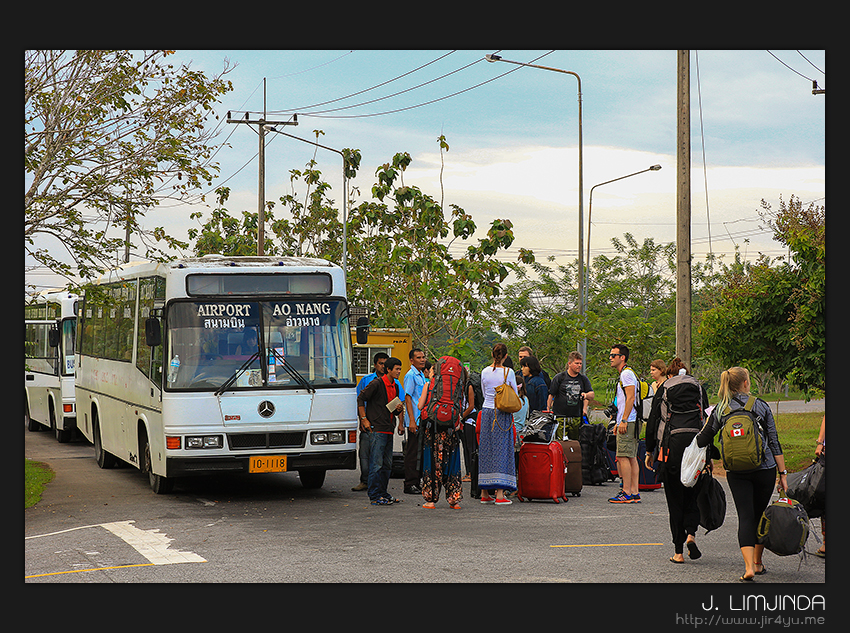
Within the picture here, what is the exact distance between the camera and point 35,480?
48.4ft

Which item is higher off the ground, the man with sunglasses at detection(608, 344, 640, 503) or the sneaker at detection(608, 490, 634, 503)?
the man with sunglasses at detection(608, 344, 640, 503)

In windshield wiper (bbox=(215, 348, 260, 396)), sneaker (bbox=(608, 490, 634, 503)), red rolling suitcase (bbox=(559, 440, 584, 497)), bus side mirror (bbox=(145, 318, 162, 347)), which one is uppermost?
bus side mirror (bbox=(145, 318, 162, 347))

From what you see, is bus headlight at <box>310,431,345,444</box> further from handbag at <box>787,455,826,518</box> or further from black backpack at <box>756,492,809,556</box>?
black backpack at <box>756,492,809,556</box>

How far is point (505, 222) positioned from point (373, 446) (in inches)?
803

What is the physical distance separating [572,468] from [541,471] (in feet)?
1.83

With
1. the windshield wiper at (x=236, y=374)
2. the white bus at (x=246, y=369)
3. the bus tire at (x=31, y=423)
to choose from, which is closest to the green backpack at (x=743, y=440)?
the white bus at (x=246, y=369)

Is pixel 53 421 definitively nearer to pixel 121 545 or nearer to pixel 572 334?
pixel 572 334

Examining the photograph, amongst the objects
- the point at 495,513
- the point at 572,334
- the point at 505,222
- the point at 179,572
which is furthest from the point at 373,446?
the point at 505,222

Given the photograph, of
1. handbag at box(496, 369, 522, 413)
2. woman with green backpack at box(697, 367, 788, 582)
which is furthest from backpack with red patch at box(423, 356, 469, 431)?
woman with green backpack at box(697, 367, 788, 582)

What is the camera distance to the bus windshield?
12.1m

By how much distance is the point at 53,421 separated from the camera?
2281cm

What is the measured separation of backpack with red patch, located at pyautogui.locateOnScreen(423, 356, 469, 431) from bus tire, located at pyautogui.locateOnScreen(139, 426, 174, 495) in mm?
3626

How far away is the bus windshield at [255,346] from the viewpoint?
39.7ft

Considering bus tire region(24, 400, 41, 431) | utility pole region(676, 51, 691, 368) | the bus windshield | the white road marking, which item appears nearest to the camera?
the white road marking
